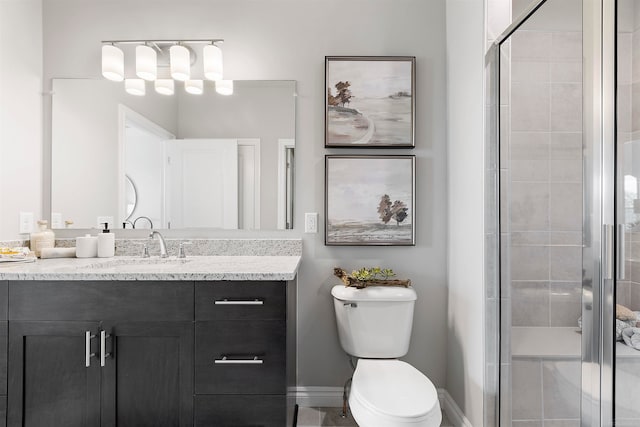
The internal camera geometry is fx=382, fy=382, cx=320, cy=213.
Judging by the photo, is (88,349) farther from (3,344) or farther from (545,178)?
(545,178)

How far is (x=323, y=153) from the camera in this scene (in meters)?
2.19

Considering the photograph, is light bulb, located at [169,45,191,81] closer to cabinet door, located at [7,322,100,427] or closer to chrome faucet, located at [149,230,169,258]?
chrome faucet, located at [149,230,169,258]

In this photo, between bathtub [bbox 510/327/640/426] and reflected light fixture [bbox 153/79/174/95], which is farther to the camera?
reflected light fixture [bbox 153/79/174/95]

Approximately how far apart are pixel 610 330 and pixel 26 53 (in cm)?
286

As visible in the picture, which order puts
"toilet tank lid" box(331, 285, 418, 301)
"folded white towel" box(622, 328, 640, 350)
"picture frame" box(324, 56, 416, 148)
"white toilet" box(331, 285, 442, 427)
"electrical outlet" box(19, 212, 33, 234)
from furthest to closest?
"picture frame" box(324, 56, 416, 148), "electrical outlet" box(19, 212, 33, 234), "toilet tank lid" box(331, 285, 418, 301), "white toilet" box(331, 285, 442, 427), "folded white towel" box(622, 328, 640, 350)

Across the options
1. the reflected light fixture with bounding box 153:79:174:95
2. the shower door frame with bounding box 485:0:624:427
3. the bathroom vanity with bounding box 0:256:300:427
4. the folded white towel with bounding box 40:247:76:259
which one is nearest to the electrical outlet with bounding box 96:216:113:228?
the folded white towel with bounding box 40:247:76:259

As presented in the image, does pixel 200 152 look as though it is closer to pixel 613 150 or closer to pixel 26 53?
pixel 26 53

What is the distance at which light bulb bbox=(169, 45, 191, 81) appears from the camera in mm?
2117

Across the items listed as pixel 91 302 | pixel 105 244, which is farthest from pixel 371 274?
pixel 105 244

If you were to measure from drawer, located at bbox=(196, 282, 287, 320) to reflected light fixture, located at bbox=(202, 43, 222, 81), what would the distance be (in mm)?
→ 1223

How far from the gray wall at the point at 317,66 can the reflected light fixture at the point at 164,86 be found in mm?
267

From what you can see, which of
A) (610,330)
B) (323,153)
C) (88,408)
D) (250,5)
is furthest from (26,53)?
(610,330)

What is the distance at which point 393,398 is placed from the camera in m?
1.43

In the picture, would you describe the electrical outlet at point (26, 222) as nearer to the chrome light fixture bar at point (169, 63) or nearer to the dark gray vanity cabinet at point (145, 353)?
the dark gray vanity cabinet at point (145, 353)
